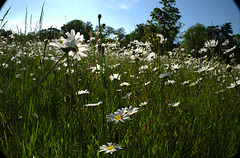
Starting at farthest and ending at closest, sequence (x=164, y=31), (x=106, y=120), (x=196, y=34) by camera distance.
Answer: (x=196, y=34) < (x=164, y=31) < (x=106, y=120)

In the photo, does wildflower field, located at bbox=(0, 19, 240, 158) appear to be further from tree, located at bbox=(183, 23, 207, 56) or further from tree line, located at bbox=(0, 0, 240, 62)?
tree, located at bbox=(183, 23, 207, 56)

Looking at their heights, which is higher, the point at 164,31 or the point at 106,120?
the point at 164,31

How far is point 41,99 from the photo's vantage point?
164 centimetres

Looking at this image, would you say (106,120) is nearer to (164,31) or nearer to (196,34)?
(164,31)

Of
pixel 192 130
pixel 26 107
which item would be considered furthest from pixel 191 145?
pixel 26 107

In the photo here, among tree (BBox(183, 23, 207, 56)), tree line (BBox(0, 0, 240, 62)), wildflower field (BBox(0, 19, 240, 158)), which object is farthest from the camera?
tree (BBox(183, 23, 207, 56))

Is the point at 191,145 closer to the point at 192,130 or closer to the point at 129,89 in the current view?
the point at 192,130

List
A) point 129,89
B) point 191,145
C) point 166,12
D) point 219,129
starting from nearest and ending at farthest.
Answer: point 191,145 → point 219,129 → point 166,12 → point 129,89

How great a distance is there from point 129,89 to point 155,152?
142cm

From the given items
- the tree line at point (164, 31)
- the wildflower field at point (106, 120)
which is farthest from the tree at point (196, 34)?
the wildflower field at point (106, 120)

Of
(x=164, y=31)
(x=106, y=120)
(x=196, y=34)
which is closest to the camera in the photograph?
(x=106, y=120)

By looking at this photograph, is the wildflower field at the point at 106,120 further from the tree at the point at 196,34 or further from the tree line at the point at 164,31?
the tree at the point at 196,34

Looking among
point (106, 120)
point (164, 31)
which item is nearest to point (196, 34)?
point (164, 31)

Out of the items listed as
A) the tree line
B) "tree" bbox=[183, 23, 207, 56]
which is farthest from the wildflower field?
"tree" bbox=[183, 23, 207, 56]
